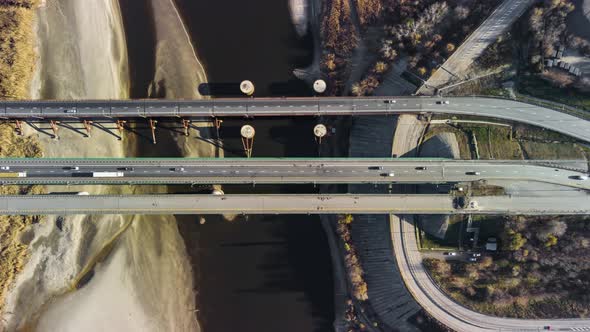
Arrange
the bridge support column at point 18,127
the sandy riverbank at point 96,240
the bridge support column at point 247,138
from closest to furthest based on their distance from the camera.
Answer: the sandy riverbank at point 96,240 < the bridge support column at point 18,127 < the bridge support column at point 247,138

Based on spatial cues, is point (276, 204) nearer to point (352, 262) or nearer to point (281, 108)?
point (281, 108)

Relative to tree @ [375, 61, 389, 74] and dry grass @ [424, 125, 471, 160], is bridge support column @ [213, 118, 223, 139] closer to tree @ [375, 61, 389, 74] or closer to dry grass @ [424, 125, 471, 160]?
tree @ [375, 61, 389, 74]

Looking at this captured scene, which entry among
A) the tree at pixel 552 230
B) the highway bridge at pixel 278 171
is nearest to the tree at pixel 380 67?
the highway bridge at pixel 278 171

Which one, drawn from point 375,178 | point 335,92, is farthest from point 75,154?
point 375,178

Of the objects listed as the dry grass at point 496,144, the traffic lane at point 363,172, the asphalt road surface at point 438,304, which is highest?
the dry grass at point 496,144

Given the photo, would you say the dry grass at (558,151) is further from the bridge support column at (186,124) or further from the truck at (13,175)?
the truck at (13,175)

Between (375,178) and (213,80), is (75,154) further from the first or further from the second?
(375,178)

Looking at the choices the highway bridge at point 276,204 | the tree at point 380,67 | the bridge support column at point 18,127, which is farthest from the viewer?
the bridge support column at point 18,127
